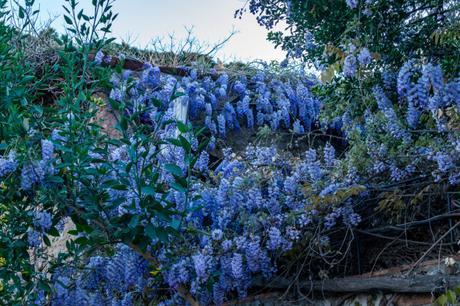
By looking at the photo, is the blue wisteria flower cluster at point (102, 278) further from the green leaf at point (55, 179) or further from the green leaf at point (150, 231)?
the green leaf at point (55, 179)

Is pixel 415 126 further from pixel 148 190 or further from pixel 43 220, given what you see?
pixel 43 220

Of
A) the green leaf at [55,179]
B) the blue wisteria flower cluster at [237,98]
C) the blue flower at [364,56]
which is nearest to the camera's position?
the green leaf at [55,179]

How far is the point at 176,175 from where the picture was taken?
144 inches

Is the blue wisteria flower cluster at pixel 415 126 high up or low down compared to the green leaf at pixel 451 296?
up

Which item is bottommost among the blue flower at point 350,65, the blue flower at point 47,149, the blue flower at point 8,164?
the blue flower at point 8,164

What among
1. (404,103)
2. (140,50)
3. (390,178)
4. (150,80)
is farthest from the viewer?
(140,50)

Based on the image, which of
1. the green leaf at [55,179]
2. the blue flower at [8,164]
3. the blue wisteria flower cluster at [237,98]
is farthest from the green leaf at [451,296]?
the blue wisteria flower cluster at [237,98]

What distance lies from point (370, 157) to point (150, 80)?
3.53 m

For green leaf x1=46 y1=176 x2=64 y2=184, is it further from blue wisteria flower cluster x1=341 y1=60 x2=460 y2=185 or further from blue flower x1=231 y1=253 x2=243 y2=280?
blue wisteria flower cluster x1=341 y1=60 x2=460 y2=185

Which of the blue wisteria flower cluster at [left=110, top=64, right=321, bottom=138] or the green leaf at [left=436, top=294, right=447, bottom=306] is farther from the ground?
the blue wisteria flower cluster at [left=110, top=64, right=321, bottom=138]

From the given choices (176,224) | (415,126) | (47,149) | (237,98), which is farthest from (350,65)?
(237,98)

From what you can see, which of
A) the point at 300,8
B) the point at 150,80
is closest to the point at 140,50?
the point at 150,80

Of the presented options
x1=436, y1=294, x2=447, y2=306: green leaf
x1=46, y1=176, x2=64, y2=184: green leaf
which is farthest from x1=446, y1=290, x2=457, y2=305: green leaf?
x1=46, y1=176, x2=64, y2=184: green leaf

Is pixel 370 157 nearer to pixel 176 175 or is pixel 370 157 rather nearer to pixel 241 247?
pixel 241 247
